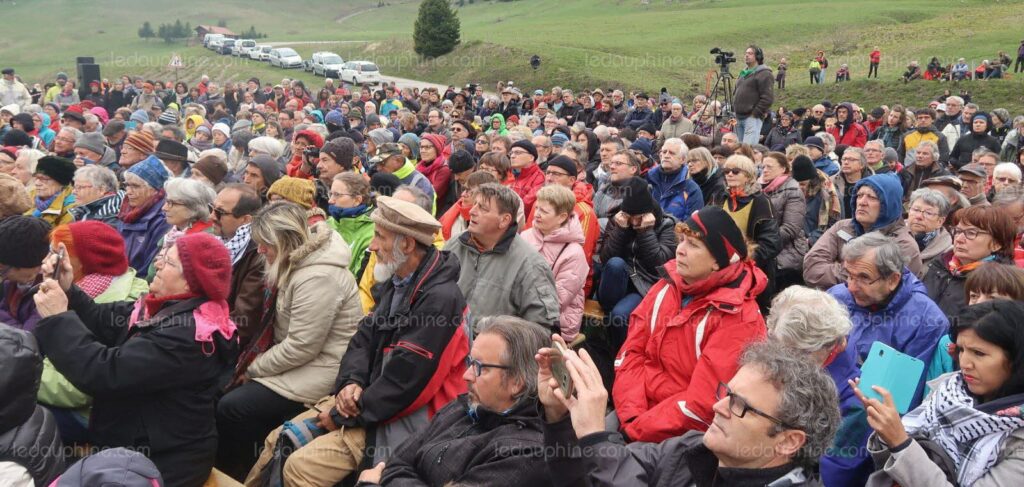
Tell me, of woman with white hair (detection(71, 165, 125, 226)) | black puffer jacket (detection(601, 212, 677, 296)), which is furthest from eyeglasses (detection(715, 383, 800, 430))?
woman with white hair (detection(71, 165, 125, 226))

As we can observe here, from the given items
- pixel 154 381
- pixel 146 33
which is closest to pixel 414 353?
pixel 154 381

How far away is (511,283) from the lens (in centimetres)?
518

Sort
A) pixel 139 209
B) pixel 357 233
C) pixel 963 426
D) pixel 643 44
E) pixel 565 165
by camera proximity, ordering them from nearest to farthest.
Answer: pixel 963 426 → pixel 357 233 → pixel 139 209 → pixel 565 165 → pixel 643 44

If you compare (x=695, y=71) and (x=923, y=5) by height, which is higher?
(x=923, y=5)

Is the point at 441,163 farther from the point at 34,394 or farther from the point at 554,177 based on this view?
the point at 34,394

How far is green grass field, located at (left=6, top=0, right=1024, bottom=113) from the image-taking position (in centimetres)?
3628

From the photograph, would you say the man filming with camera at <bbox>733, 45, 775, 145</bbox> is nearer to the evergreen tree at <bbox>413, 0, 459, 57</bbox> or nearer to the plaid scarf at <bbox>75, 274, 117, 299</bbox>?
the plaid scarf at <bbox>75, 274, 117, 299</bbox>

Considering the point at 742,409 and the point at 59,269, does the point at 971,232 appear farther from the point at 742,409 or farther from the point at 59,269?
the point at 59,269

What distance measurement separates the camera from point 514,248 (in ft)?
17.4

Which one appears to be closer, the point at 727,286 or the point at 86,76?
the point at 727,286

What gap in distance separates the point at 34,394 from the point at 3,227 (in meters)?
1.78

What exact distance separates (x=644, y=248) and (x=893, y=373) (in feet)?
7.97

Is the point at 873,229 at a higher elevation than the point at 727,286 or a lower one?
lower

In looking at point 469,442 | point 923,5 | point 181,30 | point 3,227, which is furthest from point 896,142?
point 181,30
